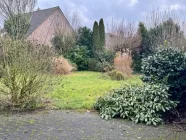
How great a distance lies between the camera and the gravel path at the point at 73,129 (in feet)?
15.3

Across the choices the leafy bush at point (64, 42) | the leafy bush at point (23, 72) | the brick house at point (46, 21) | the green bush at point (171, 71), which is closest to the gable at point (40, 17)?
the brick house at point (46, 21)

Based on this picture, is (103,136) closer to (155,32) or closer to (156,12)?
(155,32)

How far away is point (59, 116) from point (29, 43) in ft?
7.13

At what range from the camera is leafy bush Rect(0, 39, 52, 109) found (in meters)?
6.24

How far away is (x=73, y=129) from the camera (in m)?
5.12

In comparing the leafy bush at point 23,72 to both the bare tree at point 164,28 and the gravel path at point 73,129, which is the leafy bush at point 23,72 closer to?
the gravel path at point 73,129

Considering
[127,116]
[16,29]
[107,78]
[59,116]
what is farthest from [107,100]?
[16,29]

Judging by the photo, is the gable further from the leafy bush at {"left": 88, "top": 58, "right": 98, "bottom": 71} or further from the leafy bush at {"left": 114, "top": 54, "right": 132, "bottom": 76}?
the leafy bush at {"left": 114, "top": 54, "right": 132, "bottom": 76}

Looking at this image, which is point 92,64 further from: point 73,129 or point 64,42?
point 73,129

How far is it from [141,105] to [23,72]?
322 cm

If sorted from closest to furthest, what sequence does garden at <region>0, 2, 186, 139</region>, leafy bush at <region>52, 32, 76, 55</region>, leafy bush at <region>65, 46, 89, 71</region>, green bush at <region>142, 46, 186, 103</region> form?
garden at <region>0, 2, 186, 139</region> < green bush at <region>142, 46, 186, 103</region> < leafy bush at <region>65, 46, 89, 71</region> < leafy bush at <region>52, 32, 76, 55</region>

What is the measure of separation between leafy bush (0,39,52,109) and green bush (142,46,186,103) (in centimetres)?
295

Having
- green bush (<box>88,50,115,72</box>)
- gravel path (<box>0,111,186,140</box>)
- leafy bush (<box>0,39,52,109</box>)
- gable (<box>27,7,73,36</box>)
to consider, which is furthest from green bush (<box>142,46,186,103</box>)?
gable (<box>27,7,73,36</box>)

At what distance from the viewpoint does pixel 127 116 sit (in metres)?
6.00
